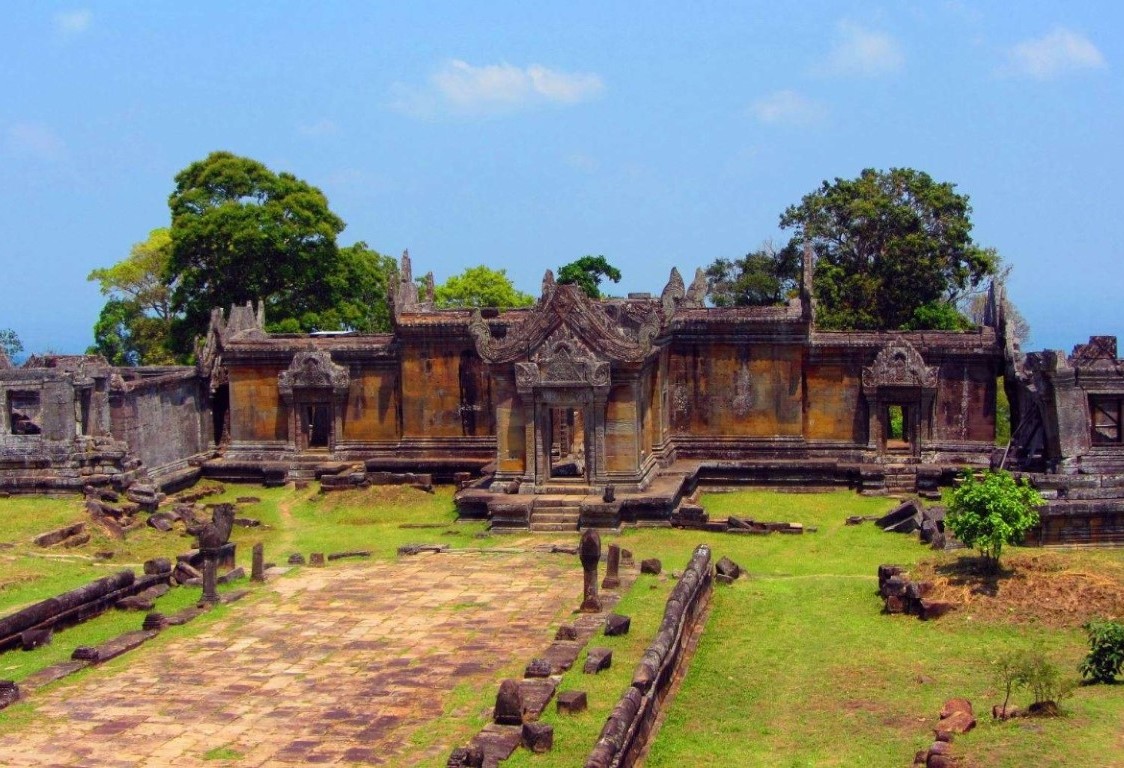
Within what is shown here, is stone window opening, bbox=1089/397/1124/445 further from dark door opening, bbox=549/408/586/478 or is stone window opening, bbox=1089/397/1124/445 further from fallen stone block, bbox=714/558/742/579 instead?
dark door opening, bbox=549/408/586/478

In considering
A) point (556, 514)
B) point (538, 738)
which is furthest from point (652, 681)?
point (556, 514)

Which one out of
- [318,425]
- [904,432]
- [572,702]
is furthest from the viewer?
[318,425]

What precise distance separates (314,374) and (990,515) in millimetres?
21383

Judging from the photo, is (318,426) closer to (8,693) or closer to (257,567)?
(257,567)

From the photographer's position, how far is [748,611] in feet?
73.1

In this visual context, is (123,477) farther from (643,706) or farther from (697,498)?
(643,706)

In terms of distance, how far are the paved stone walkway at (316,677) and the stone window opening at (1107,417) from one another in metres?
11.7

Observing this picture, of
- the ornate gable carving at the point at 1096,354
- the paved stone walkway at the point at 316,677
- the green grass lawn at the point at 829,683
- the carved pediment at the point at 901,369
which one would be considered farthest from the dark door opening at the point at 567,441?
the ornate gable carving at the point at 1096,354

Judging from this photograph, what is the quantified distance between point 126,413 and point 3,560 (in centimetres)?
960

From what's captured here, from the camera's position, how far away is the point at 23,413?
34438 mm

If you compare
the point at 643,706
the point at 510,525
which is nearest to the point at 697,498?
the point at 510,525

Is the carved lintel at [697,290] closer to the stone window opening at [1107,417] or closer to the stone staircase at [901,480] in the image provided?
the stone staircase at [901,480]

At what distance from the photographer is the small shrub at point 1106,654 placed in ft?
54.6

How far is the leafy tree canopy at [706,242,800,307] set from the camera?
2323 inches
